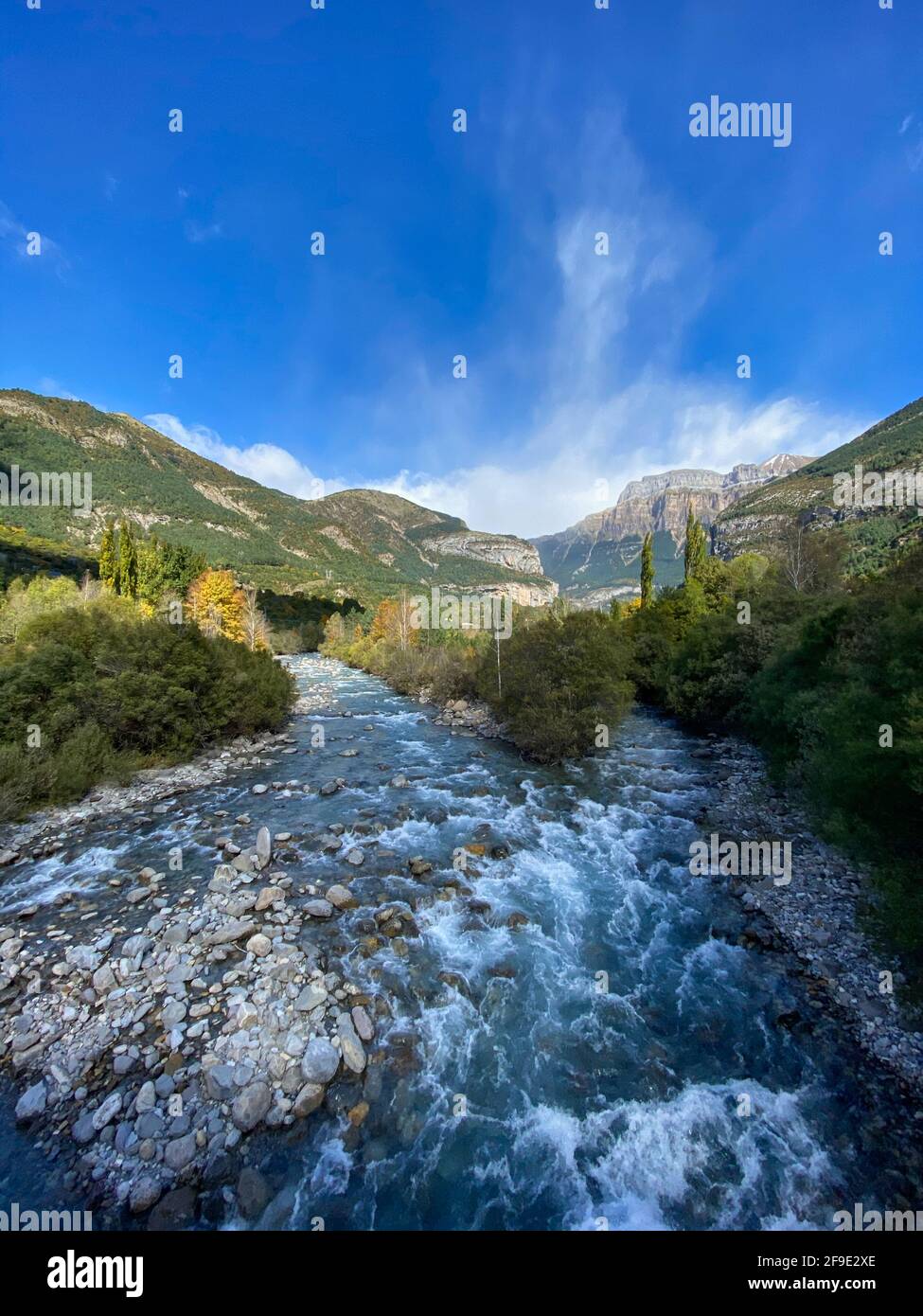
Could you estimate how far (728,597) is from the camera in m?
26.6

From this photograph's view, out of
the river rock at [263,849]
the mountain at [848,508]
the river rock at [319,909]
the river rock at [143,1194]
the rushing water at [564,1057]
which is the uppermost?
the mountain at [848,508]

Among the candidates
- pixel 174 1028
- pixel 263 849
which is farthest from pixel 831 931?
pixel 263 849

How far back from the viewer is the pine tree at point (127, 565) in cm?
3572

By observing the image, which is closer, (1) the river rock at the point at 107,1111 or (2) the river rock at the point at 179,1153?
(2) the river rock at the point at 179,1153

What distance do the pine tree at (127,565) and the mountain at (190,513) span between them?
21545 millimetres

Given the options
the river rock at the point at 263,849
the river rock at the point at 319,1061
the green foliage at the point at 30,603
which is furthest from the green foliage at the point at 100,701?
the river rock at the point at 319,1061

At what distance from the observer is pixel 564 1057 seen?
6.15 m

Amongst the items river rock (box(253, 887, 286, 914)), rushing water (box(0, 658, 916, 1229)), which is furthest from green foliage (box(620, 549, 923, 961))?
river rock (box(253, 887, 286, 914))

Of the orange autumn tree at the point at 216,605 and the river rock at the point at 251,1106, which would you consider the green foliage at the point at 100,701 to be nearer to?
the river rock at the point at 251,1106

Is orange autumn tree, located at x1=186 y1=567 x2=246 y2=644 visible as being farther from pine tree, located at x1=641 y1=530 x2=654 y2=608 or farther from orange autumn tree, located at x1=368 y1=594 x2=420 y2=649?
pine tree, located at x1=641 y1=530 x2=654 y2=608

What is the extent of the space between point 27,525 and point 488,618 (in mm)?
75017

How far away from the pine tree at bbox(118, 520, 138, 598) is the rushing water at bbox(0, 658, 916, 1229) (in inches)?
1265
